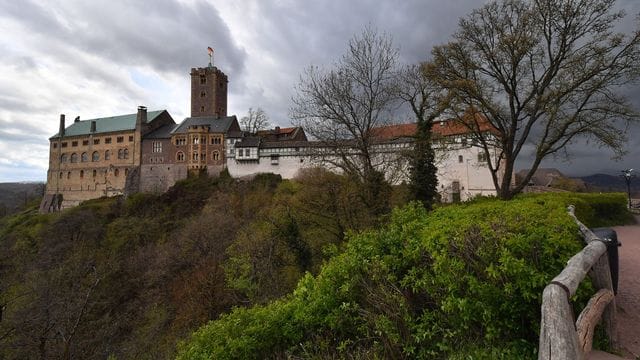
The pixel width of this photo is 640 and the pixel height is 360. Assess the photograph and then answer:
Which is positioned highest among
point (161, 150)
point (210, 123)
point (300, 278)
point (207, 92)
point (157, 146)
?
point (207, 92)

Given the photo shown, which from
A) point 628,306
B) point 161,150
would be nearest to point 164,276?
point 628,306

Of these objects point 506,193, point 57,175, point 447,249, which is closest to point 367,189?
point 506,193

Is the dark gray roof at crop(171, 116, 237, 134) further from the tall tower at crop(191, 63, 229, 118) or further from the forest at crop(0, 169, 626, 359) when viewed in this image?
the forest at crop(0, 169, 626, 359)

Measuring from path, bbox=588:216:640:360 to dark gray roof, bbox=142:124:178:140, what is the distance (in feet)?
196

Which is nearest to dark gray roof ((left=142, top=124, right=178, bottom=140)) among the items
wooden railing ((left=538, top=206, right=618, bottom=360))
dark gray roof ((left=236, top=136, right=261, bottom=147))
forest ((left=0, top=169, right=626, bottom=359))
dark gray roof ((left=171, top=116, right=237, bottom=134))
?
dark gray roof ((left=171, top=116, right=237, bottom=134))

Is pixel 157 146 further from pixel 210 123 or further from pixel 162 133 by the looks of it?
pixel 210 123

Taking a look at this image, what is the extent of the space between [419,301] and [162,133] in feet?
205

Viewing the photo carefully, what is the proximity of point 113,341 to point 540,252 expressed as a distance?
25.0 m

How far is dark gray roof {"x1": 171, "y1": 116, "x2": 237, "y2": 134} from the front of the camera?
55.8 metres

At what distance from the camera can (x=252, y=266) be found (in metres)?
18.6

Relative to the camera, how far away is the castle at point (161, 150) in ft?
171

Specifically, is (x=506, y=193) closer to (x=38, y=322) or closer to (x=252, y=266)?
(x=252, y=266)

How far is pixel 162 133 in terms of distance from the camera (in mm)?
59594

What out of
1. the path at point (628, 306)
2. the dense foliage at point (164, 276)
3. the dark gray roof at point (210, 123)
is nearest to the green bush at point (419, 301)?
the path at point (628, 306)
